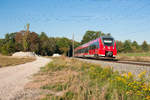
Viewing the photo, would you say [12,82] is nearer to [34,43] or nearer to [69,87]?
[69,87]

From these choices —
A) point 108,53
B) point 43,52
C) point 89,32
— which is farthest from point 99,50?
point 89,32

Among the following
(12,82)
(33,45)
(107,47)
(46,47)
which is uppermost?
(33,45)

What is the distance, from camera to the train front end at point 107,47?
18281 mm

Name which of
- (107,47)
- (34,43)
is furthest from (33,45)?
(107,47)

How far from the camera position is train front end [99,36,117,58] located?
18.3 m

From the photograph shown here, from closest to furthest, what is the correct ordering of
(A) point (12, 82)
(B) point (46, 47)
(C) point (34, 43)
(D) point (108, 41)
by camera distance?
(A) point (12, 82) → (D) point (108, 41) → (C) point (34, 43) → (B) point (46, 47)

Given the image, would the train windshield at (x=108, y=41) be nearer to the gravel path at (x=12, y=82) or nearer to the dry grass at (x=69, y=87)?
the gravel path at (x=12, y=82)

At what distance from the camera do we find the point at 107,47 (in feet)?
60.4

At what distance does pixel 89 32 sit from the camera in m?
84.6

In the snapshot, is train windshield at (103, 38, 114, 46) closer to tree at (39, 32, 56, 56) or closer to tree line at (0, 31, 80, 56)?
tree line at (0, 31, 80, 56)

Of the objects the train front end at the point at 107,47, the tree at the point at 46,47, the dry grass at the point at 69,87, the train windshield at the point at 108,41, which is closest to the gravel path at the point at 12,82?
the dry grass at the point at 69,87

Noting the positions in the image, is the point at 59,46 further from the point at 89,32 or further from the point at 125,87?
the point at 125,87

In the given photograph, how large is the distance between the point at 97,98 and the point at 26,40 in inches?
1689

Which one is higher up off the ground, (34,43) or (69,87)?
(34,43)
